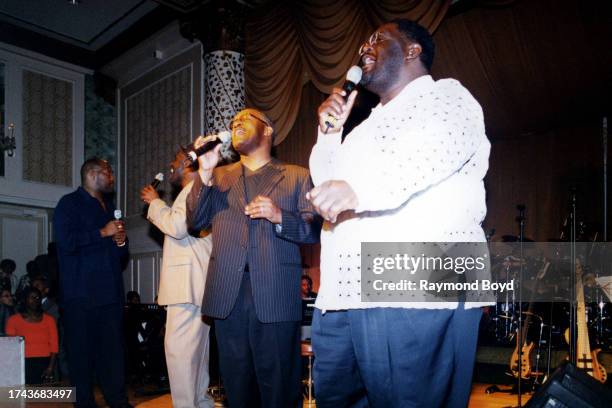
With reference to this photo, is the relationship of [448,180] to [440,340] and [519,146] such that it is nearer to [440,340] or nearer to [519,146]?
[440,340]

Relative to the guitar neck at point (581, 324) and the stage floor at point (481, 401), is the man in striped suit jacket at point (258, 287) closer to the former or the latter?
the stage floor at point (481, 401)

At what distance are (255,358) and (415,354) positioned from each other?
50.0 inches

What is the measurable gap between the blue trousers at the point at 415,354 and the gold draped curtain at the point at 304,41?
339cm

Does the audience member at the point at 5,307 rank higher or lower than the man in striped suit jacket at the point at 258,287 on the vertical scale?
lower

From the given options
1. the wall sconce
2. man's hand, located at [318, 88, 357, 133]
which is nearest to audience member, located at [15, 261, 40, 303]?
the wall sconce

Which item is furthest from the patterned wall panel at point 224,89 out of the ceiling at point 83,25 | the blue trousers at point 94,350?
the blue trousers at point 94,350

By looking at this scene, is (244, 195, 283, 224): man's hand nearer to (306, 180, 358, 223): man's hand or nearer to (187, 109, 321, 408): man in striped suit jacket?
(187, 109, 321, 408): man in striped suit jacket

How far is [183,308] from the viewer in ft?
11.4

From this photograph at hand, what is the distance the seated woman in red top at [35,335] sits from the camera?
5.86 m

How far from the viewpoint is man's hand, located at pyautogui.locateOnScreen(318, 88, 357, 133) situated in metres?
1.75

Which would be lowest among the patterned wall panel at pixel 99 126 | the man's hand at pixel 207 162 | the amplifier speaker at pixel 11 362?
the amplifier speaker at pixel 11 362

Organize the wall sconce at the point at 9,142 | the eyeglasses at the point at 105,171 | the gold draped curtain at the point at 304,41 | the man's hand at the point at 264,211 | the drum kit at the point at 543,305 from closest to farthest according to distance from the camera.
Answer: the man's hand at the point at 264,211 → the eyeglasses at the point at 105,171 → the gold draped curtain at the point at 304,41 → the drum kit at the point at 543,305 → the wall sconce at the point at 9,142

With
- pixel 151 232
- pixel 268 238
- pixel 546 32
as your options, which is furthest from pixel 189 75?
pixel 268 238

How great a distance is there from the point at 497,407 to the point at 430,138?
12.3ft
